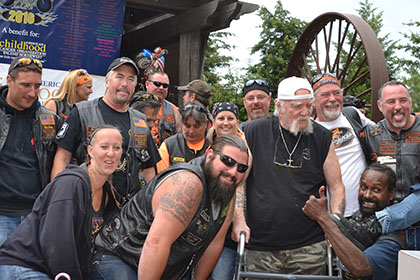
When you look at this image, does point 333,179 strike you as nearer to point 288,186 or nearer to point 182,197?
point 288,186

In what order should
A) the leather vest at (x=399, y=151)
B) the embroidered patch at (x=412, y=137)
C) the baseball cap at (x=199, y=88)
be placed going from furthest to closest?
the baseball cap at (x=199, y=88) → the embroidered patch at (x=412, y=137) → the leather vest at (x=399, y=151)

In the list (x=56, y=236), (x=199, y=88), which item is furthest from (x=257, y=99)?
(x=56, y=236)

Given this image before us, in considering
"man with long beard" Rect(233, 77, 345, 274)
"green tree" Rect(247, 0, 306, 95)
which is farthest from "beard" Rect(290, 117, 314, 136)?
"green tree" Rect(247, 0, 306, 95)

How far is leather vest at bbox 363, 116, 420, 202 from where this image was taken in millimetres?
4023

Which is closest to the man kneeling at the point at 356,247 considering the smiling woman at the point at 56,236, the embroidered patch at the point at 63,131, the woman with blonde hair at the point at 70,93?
the smiling woman at the point at 56,236

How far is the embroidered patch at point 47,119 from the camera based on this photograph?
392cm

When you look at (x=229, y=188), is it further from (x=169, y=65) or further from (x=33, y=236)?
(x=169, y=65)

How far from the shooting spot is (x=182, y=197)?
2.86 metres

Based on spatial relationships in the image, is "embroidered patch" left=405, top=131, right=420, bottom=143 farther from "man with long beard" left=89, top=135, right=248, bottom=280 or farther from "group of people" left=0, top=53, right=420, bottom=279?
"man with long beard" left=89, top=135, right=248, bottom=280

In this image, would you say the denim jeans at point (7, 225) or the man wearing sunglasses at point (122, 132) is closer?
the denim jeans at point (7, 225)

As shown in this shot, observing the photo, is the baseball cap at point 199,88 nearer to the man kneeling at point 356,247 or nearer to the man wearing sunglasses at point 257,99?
the man wearing sunglasses at point 257,99

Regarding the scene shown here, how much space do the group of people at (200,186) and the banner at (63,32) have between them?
9.67 feet

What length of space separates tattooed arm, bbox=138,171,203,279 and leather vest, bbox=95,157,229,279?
0.08 m

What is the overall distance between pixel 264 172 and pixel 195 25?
5145mm
